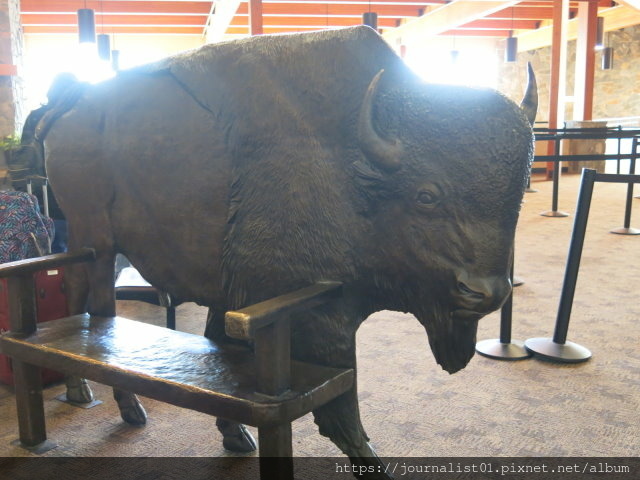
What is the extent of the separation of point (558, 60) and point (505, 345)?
797 cm

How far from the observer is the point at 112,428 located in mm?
2332

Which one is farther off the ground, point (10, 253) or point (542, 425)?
point (10, 253)

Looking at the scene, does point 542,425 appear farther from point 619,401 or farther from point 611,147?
point 611,147

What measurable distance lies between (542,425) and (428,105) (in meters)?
1.40

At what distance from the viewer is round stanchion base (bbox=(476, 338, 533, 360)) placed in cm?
296

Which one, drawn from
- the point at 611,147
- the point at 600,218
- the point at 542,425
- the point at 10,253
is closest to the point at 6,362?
the point at 10,253

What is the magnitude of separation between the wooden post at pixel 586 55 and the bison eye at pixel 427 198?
9925mm

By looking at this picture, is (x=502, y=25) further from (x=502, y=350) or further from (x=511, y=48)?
(x=502, y=350)

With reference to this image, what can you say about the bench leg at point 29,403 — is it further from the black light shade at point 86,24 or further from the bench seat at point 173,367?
the black light shade at point 86,24

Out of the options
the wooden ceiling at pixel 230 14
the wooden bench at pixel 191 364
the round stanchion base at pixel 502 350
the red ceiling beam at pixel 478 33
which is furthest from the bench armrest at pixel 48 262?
the red ceiling beam at pixel 478 33

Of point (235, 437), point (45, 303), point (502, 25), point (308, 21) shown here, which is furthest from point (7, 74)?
point (502, 25)

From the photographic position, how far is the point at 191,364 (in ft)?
5.48

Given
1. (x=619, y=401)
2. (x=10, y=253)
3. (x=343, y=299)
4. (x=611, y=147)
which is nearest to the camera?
(x=343, y=299)

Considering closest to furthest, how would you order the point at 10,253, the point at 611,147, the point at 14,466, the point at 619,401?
1. the point at 14,466
2. the point at 619,401
3. the point at 10,253
4. the point at 611,147
